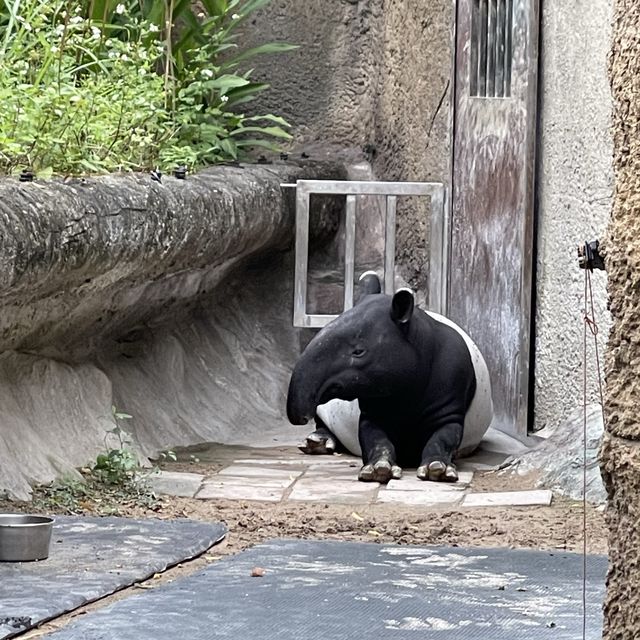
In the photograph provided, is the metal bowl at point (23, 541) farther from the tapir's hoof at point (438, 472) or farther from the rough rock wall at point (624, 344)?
the rough rock wall at point (624, 344)

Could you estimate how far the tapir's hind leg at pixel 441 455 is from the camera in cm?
690

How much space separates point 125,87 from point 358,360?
1798 millimetres

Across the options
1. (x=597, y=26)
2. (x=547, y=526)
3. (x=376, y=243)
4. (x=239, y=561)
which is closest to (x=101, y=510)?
(x=239, y=561)

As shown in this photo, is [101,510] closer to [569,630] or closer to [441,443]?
[441,443]

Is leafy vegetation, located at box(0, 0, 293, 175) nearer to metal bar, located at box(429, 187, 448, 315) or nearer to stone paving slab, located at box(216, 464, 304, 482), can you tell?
metal bar, located at box(429, 187, 448, 315)

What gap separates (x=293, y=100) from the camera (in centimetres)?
1020

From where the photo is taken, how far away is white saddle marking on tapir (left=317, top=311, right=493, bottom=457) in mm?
7508

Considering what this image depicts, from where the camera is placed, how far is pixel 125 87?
7508 millimetres

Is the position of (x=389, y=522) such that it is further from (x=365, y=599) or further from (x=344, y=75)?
(x=344, y=75)

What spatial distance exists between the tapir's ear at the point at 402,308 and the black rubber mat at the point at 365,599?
1.92m

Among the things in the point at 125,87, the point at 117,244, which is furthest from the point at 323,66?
the point at 117,244

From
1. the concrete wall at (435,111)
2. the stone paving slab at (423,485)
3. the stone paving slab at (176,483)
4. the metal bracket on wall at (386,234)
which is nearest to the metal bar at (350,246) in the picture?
the metal bracket on wall at (386,234)

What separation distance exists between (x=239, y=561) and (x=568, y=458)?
7.45ft

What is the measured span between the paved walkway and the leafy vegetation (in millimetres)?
1478
